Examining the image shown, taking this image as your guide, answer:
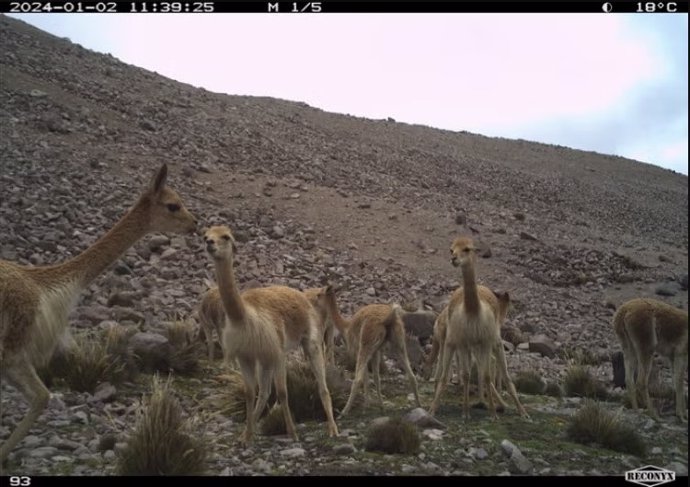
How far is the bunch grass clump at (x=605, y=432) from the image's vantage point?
676 centimetres

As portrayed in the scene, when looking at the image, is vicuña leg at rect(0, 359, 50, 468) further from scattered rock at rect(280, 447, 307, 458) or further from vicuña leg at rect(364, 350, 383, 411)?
vicuña leg at rect(364, 350, 383, 411)

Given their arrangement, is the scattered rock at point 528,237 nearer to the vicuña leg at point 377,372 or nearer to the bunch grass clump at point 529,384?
the bunch grass clump at point 529,384

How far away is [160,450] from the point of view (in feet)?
17.3

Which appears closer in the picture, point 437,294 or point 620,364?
point 620,364

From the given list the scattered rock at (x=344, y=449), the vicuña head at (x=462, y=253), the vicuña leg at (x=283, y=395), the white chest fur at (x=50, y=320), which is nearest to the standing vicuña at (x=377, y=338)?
the vicuña head at (x=462, y=253)

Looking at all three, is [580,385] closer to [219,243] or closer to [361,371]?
[361,371]

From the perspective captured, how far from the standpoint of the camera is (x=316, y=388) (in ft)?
27.1

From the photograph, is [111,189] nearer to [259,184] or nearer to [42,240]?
[42,240]

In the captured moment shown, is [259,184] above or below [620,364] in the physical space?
above

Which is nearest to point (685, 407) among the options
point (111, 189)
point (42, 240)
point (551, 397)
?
point (551, 397)

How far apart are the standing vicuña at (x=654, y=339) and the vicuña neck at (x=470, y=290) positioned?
2.53 m

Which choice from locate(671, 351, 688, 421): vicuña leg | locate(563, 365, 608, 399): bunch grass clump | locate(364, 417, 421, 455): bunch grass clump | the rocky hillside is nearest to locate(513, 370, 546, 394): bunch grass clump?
locate(563, 365, 608, 399): bunch grass clump
